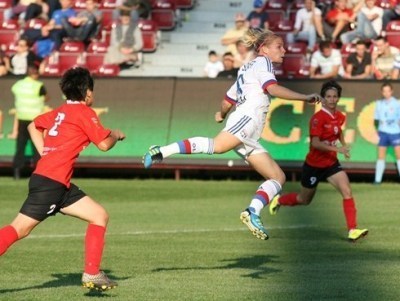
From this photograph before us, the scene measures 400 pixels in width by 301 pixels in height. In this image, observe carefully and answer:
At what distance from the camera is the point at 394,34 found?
25125mm

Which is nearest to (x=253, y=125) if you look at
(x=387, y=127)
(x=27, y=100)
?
(x=387, y=127)

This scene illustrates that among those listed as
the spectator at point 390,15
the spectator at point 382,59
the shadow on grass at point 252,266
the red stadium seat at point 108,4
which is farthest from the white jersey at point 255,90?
the red stadium seat at point 108,4

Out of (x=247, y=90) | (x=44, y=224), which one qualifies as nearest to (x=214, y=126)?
(x=44, y=224)

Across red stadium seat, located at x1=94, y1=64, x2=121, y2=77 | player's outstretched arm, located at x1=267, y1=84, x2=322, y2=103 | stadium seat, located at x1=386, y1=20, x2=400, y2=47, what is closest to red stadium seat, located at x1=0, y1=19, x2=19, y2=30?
red stadium seat, located at x1=94, y1=64, x2=121, y2=77

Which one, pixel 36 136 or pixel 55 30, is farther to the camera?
pixel 55 30

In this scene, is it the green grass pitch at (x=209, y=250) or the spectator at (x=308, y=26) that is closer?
the green grass pitch at (x=209, y=250)

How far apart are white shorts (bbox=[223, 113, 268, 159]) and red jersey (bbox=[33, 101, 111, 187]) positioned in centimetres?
195

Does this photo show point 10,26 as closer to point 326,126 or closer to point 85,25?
point 85,25

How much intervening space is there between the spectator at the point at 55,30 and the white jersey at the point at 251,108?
1582 cm

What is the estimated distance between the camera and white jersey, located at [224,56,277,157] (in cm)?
1196

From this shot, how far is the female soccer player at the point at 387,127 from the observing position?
72.7 feet

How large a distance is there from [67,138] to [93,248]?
3.14 feet

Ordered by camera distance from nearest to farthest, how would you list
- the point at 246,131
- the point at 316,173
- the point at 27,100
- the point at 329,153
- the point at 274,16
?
the point at 246,131 < the point at 329,153 < the point at 316,173 < the point at 27,100 < the point at 274,16

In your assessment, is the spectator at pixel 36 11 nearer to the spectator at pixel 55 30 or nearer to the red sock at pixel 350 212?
the spectator at pixel 55 30
